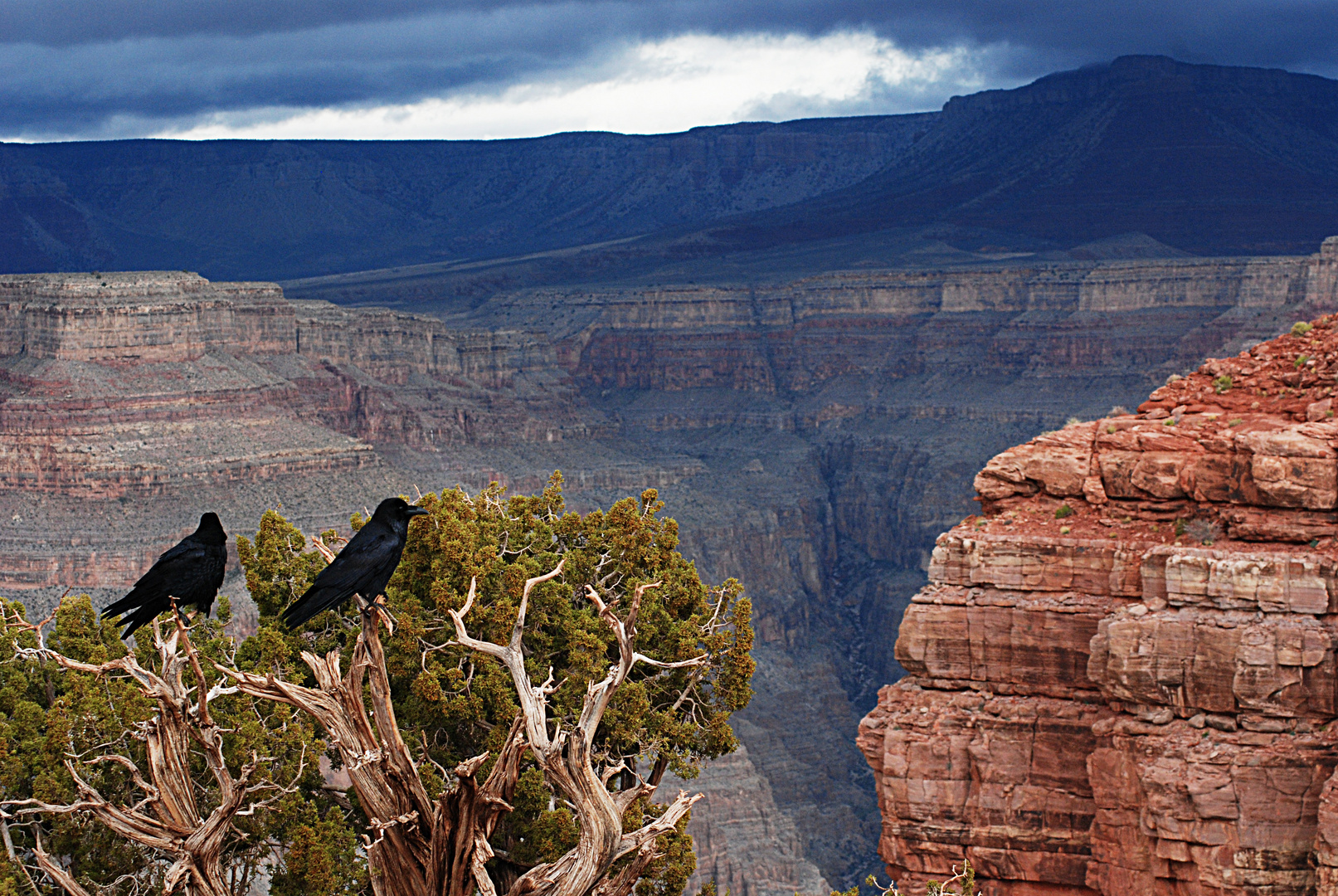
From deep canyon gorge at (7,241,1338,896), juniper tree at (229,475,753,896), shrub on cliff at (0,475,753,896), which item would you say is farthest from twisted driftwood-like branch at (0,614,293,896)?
deep canyon gorge at (7,241,1338,896)

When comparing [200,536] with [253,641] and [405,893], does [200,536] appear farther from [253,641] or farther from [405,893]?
[253,641]

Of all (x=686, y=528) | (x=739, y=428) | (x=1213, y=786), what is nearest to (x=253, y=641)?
(x=1213, y=786)

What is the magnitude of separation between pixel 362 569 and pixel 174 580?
2753 mm

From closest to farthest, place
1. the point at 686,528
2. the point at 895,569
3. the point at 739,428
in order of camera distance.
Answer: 1. the point at 686,528
2. the point at 895,569
3. the point at 739,428

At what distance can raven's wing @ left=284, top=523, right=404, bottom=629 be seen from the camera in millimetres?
22984

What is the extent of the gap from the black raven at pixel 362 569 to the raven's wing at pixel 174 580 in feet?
6.27

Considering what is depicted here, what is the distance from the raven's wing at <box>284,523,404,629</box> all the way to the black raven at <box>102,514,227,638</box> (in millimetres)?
1825

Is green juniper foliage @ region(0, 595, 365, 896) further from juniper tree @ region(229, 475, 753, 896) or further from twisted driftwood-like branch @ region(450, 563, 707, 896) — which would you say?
twisted driftwood-like branch @ region(450, 563, 707, 896)

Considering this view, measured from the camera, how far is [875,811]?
117250 millimetres

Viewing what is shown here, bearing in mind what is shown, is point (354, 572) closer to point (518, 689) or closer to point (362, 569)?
point (362, 569)

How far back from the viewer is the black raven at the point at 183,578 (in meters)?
24.5

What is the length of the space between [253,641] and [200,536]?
9.26 metres

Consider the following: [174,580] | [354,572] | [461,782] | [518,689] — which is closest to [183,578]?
[174,580]

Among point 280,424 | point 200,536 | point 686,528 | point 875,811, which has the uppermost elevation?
point 200,536
